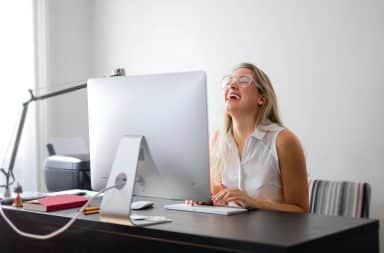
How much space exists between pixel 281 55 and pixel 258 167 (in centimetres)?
98

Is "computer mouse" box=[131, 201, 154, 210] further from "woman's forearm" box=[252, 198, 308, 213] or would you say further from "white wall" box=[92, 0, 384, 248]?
"white wall" box=[92, 0, 384, 248]

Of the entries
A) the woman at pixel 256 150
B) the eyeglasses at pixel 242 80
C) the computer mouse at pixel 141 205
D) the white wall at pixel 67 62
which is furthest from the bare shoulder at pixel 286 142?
the white wall at pixel 67 62

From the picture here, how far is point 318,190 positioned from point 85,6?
87.6 inches

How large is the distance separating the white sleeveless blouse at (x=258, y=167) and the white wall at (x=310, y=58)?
64 centimetres

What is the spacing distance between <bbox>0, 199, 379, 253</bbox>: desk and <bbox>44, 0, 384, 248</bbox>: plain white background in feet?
3.67

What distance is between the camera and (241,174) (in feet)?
7.12

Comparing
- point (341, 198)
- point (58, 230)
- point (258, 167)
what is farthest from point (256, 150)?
point (58, 230)

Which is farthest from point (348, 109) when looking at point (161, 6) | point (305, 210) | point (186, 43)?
point (161, 6)

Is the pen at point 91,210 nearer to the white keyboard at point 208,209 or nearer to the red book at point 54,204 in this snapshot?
the red book at point 54,204

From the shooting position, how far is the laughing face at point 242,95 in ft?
7.23

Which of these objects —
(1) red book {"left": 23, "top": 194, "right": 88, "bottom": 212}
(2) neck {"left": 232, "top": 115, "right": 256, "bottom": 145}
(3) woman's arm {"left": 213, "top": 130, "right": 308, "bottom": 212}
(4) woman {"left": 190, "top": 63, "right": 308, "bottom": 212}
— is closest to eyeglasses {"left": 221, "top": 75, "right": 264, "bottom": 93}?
(4) woman {"left": 190, "top": 63, "right": 308, "bottom": 212}

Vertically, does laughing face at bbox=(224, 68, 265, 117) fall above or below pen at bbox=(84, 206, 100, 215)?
above

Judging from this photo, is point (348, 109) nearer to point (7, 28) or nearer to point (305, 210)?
point (305, 210)

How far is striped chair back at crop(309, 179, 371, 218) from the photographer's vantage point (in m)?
2.36
